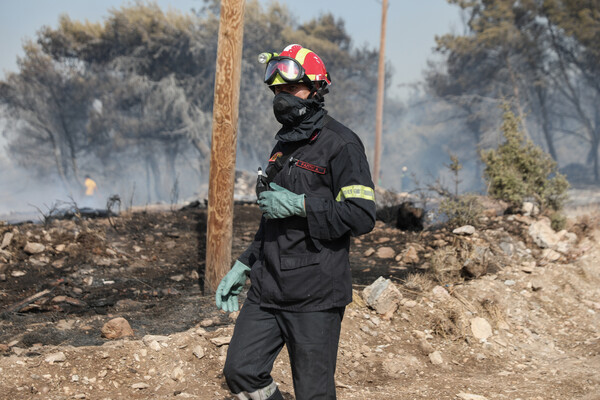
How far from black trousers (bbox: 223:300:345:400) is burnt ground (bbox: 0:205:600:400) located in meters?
1.49

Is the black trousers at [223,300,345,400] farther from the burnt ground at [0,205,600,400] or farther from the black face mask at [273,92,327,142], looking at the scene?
the burnt ground at [0,205,600,400]

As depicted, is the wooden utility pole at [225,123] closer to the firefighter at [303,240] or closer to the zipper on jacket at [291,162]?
the firefighter at [303,240]

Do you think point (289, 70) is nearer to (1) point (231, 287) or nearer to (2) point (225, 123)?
(1) point (231, 287)

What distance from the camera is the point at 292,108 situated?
2547mm

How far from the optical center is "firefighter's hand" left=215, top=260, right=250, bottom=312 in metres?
2.77

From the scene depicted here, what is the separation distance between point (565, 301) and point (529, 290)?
42cm

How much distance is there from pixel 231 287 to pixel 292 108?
89cm

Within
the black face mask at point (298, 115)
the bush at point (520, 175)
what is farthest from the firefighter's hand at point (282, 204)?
the bush at point (520, 175)

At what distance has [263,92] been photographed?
2978cm

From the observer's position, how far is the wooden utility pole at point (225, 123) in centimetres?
586

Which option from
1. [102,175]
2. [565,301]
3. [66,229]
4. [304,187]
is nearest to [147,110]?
[102,175]

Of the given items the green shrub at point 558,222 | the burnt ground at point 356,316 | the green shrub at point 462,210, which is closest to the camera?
the burnt ground at point 356,316

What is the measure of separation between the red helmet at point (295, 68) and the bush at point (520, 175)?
8.11 meters

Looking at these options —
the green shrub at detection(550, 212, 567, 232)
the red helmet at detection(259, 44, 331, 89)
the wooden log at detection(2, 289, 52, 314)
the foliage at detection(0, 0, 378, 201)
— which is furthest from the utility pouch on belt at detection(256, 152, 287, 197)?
the foliage at detection(0, 0, 378, 201)
